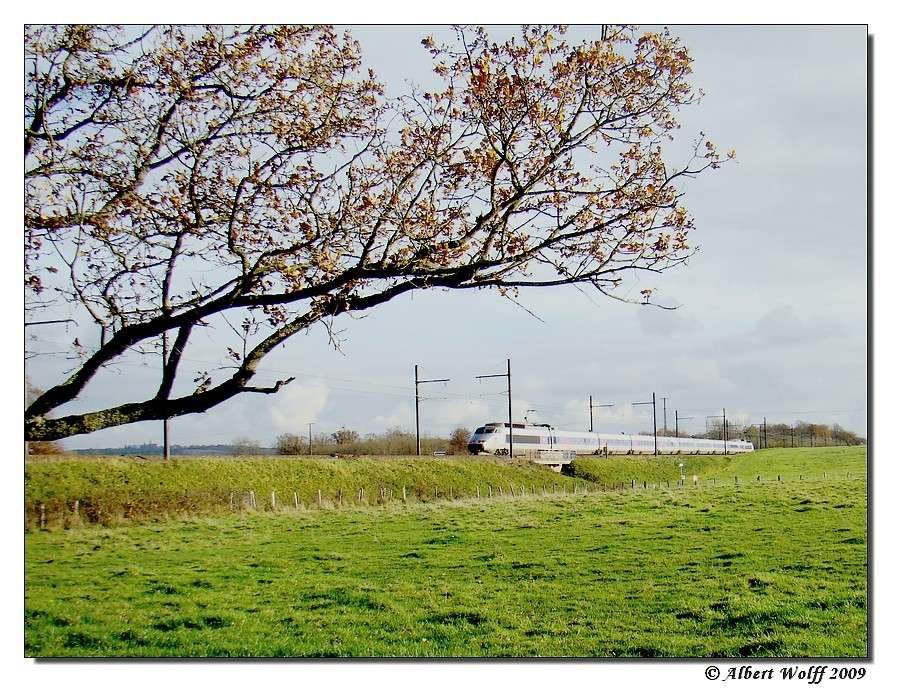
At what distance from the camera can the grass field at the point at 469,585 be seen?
4.86 m

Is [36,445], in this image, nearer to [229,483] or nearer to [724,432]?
[229,483]

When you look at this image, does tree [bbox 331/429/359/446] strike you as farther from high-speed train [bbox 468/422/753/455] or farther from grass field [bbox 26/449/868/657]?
high-speed train [bbox 468/422/753/455]

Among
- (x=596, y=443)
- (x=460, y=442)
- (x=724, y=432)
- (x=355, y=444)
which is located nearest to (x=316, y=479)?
(x=355, y=444)

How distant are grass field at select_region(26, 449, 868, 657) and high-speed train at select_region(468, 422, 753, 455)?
46.8 inches

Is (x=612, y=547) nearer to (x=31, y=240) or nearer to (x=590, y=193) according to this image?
(x=590, y=193)

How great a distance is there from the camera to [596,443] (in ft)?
31.3

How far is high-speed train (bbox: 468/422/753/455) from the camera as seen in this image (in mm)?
7651

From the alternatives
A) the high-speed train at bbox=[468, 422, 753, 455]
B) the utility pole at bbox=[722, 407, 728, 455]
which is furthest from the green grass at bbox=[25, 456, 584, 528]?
the utility pole at bbox=[722, 407, 728, 455]

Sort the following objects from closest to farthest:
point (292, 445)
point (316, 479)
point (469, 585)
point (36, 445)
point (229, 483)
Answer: point (36, 445) → point (469, 585) → point (229, 483) → point (292, 445) → point (316, 479)

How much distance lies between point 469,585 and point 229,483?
215cm

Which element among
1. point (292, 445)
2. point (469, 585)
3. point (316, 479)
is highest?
point (292, 445)

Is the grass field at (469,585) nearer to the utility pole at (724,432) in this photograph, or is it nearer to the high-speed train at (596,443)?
the utility pole at (724,432)

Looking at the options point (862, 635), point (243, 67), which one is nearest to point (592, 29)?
point (243, 67)

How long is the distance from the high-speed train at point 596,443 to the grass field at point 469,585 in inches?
46.8
